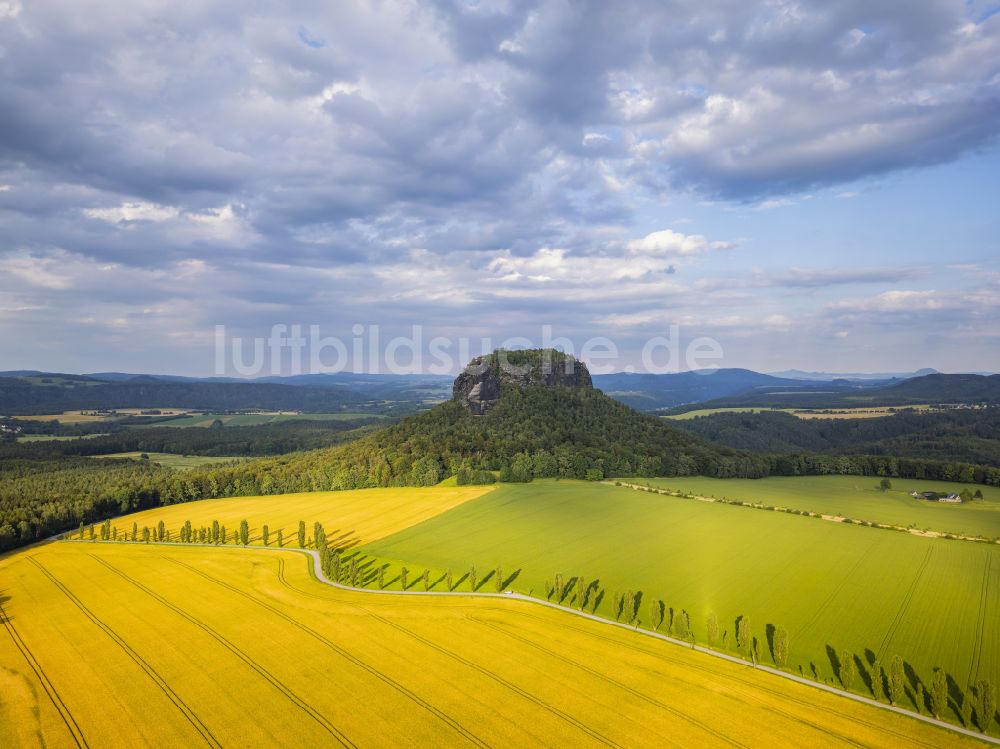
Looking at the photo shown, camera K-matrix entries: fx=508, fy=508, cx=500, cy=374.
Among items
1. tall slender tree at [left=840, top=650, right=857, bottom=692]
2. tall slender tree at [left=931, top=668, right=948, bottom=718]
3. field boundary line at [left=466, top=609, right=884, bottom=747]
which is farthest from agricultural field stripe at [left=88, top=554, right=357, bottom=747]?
tall slender tree at [left=931, top=668, right=948, bottom=718]

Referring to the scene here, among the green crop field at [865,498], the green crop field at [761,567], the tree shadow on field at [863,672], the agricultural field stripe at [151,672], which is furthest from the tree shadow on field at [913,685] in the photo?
the agricultural field stripe at [151,672]

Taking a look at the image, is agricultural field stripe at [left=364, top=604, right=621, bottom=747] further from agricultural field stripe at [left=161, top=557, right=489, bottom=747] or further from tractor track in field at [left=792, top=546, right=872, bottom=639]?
tractor track in field at [left=792, top=546, right=872, bottom=639]

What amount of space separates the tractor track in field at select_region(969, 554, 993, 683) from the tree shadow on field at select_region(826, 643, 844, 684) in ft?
28.0

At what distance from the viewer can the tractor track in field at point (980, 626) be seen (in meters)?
40.1

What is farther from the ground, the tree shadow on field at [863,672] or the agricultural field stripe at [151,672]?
the tree shadow on field at [863,672]

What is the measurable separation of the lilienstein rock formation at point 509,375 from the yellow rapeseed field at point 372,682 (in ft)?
336

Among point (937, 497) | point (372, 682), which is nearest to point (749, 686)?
point (372, 682)

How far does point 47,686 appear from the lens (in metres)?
42.5

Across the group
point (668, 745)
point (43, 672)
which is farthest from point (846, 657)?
point (43, 672)

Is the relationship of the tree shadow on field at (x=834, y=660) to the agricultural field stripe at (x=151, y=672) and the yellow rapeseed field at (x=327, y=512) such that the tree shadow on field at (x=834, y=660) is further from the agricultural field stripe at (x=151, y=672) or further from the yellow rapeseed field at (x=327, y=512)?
the yellow rapeseed field at (x=327, y=512)

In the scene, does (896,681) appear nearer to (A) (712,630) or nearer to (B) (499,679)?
(A) (712,630)

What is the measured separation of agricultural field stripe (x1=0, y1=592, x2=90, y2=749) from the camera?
1420 inches

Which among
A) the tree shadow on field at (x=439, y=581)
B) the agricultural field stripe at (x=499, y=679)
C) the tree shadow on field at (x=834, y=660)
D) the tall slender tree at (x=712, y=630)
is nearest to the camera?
the agricultural field stripe at (x=499, y=679)

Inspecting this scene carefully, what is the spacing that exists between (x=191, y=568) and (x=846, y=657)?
78047 millimetres
